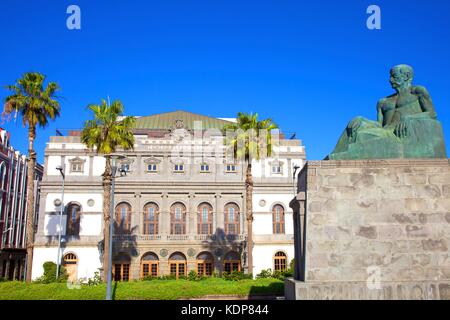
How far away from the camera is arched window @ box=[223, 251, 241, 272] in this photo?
138 ft

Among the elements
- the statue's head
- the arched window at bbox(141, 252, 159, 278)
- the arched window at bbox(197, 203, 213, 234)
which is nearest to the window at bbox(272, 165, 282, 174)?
the arched window at bbox(197, 203, 213, 234)

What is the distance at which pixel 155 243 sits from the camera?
41.6 metres

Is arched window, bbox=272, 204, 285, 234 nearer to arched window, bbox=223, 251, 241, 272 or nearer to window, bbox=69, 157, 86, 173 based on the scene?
arched window, bbox=223, 251, 241, 272

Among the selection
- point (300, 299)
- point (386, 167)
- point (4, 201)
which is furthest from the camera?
point (4, 201)

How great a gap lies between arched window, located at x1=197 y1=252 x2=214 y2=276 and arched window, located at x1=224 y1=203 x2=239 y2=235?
2834 millimetres

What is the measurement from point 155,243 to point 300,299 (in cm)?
3308

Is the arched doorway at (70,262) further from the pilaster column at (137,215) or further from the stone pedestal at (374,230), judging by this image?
the stone pedestal at (374,230)

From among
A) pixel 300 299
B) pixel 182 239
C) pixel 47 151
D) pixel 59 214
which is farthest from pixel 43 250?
pixel 300 299

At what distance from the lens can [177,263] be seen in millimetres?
41906

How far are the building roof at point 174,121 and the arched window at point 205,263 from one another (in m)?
14.4

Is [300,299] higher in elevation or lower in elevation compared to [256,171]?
lower

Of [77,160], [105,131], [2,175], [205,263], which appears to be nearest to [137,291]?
[105,131]

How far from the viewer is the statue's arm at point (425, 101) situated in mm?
11031

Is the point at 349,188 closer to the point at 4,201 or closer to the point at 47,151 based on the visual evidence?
the point at 47,151
